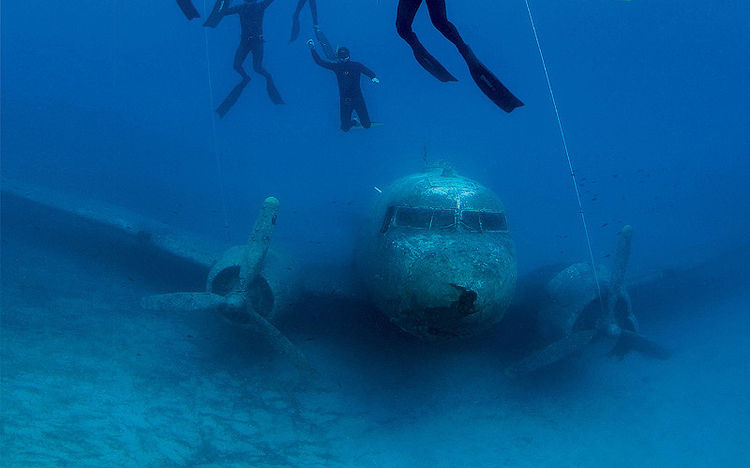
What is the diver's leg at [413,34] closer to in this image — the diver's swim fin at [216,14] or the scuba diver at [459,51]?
the scuba diver at [459,51]

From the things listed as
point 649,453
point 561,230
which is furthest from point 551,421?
point 561,230

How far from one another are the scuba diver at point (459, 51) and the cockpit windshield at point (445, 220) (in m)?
3.28

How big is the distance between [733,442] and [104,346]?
13.2 m

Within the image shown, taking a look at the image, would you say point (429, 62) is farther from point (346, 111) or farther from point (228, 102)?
point (228, 102)

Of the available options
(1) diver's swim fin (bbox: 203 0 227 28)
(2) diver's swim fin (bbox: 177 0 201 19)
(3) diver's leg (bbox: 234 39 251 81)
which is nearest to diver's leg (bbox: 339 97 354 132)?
(3) diver's leg (bbox: 234 39 251 81)

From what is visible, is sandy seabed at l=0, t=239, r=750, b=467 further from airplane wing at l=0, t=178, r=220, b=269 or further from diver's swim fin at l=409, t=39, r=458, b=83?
diver's swim fin at l=409, t=39, r=458, b=83

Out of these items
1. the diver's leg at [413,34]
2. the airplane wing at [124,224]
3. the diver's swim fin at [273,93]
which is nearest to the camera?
the diver's leg at [413,34]

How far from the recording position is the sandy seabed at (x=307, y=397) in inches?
273

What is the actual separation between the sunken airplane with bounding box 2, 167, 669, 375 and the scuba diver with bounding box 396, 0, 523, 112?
3.15m

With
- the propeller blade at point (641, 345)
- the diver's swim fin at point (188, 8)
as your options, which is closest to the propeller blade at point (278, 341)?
the diver's swim fin at point (188, 8)

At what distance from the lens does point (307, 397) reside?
9.15 m

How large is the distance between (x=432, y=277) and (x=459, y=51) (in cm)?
350

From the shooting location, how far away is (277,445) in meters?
7.60

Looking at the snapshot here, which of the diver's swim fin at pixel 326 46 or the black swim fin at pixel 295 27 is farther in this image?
the black swim fin at pixel 295 27
